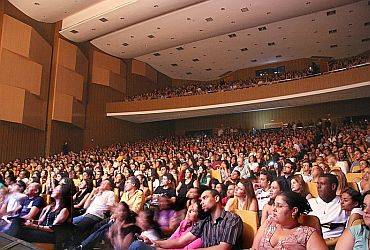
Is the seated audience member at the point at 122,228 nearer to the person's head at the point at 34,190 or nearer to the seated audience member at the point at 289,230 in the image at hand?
the seated audience member at the point at 289,230

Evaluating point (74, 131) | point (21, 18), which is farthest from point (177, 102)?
point (21, 18)

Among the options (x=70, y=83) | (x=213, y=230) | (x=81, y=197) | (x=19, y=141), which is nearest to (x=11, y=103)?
(x=19, y=141)

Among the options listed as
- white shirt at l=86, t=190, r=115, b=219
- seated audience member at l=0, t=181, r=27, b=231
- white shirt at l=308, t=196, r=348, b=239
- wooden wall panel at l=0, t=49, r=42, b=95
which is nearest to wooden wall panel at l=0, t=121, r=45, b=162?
wooden wall panel at l=0, t=49, r=42, b=95

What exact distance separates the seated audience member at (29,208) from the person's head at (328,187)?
193 cm

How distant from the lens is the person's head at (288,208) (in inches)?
54.2

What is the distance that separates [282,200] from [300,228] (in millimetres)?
122

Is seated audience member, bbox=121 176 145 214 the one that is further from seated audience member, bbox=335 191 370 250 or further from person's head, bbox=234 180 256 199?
seated audience member, bbox=335 191 370 250

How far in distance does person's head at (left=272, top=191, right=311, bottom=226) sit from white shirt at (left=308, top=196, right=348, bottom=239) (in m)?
0.52

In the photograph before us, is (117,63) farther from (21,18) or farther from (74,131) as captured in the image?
(21,18)

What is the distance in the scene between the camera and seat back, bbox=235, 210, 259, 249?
5.65ft

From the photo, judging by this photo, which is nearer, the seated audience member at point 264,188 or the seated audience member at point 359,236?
the seated audience member at point 359,236

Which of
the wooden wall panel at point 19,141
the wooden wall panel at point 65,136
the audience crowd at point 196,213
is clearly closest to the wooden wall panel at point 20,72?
the wooden wall panel at point 19,141

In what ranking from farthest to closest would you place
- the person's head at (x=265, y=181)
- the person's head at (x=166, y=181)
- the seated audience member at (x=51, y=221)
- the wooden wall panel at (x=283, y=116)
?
the wooden wall panel at (x=283, y=116) < the person's head at (x=166, y=181) < the person's head at (x=265, y=181) < the seated audience member at (x=51, y=221)

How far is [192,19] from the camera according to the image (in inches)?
313
